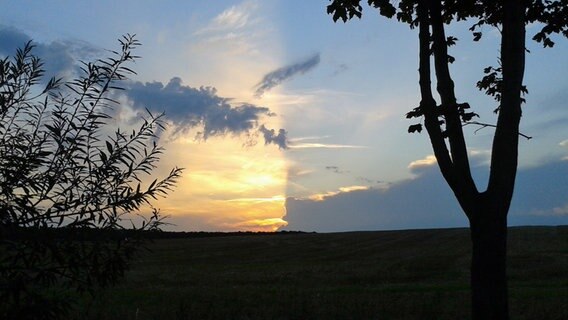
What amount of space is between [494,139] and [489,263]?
6.64 ft

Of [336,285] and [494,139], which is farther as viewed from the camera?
[336,285]

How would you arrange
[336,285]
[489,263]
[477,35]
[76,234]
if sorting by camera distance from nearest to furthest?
[76,234], [489,263], [477,35], [336,285]

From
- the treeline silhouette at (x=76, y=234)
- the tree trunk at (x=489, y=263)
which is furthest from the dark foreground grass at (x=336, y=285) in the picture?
the tree trunk at (x=489, y=263)

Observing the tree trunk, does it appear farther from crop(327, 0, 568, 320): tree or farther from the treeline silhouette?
the treeline silhouette

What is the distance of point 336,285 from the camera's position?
84.2 feet

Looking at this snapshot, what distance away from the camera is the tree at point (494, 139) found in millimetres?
9117

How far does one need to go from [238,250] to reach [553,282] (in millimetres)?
35175

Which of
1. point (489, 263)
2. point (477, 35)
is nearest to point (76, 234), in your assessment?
point (489, 263)

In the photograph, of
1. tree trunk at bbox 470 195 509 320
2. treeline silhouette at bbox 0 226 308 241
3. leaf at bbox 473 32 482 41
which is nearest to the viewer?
treeline silhouette at bbox 0 226 308 241

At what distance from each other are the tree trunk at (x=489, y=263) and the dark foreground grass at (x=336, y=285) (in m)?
4.42

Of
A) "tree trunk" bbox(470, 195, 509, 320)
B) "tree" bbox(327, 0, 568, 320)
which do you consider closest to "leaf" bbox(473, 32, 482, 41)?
"tree" bbox(327, 0, 568, 320)

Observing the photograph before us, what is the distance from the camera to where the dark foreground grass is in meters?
13.9

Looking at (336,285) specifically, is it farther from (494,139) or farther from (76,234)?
(76,234)

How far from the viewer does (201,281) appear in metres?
28.2
